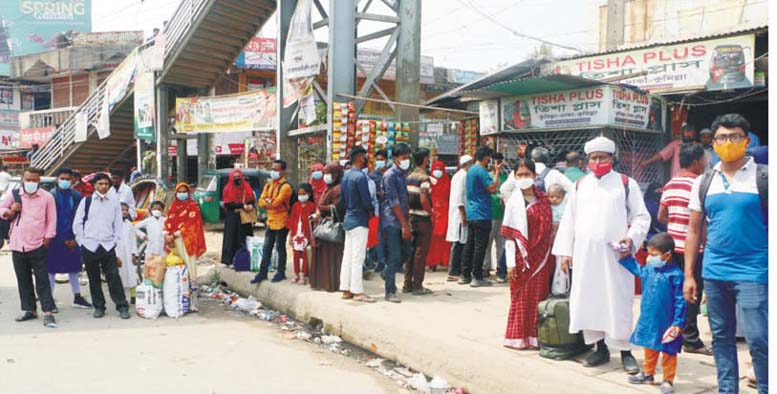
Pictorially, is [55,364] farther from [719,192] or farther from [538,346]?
[719,192]

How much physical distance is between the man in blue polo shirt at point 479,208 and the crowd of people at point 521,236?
0.05 ft

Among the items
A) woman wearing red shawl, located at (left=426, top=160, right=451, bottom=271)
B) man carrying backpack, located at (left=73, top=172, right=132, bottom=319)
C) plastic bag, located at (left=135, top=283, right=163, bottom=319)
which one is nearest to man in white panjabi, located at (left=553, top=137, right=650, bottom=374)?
woman wearing red shawl, located at (left=426, top=160, right=451, bottom=271)

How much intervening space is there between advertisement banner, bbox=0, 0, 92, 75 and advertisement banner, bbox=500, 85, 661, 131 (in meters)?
39.6

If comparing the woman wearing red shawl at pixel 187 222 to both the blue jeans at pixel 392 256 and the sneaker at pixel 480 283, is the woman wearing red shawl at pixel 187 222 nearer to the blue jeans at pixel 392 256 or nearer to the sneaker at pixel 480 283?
the blue jeans at pixel 392 256

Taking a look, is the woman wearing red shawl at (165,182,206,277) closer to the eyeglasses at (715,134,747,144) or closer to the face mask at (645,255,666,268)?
the face mask at (645,255,666,268)

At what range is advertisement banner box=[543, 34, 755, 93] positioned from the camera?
9.43 m

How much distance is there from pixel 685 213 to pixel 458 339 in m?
2.04

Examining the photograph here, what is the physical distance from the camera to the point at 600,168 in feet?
14.3

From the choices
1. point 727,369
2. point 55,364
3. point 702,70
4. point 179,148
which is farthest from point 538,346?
point 179,148

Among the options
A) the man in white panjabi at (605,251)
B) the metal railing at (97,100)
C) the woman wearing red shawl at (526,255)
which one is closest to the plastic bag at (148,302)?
the woman wearing red shawl at (526,255)

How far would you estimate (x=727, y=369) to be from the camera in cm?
357

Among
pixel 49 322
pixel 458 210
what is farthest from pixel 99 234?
pixel 458 210

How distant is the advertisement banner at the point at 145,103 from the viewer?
17.2 m

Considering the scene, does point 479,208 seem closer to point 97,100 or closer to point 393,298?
point 393,298
